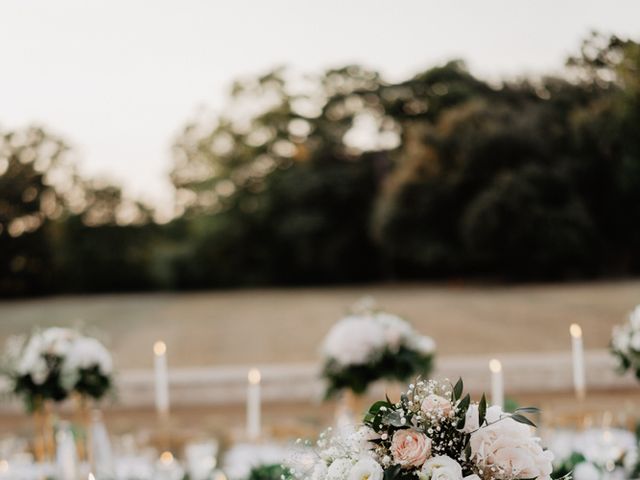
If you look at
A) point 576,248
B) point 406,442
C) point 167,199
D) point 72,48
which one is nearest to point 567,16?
point 576,248

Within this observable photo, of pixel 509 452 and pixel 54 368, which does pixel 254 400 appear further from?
pixel 509 452

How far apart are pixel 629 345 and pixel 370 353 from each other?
1.07 meters

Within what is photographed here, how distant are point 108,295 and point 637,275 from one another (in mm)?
14082

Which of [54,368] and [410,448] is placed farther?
[54,368]

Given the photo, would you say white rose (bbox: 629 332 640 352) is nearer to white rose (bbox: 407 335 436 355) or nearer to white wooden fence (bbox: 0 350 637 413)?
white rose (bbox: 407 335 436 355)

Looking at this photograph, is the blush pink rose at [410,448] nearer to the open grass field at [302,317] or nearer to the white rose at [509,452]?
the white rose at [509,452]

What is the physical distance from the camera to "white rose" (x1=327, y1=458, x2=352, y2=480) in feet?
4.10

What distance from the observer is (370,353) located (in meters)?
3.29

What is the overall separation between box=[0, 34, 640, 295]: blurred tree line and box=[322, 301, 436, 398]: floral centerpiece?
46.9 feet

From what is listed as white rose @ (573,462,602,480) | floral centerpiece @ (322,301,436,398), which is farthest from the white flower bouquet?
white rose @ (573,462,602,480)

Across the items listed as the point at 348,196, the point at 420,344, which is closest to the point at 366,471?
the point at 420,344

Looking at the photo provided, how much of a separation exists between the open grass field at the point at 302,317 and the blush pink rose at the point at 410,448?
13.6ft

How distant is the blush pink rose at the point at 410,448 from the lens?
1.24 m

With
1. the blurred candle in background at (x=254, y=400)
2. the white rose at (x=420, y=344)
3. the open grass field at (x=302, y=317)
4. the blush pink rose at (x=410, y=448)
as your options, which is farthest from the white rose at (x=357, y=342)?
the open grass field at (x=302, y=317)
